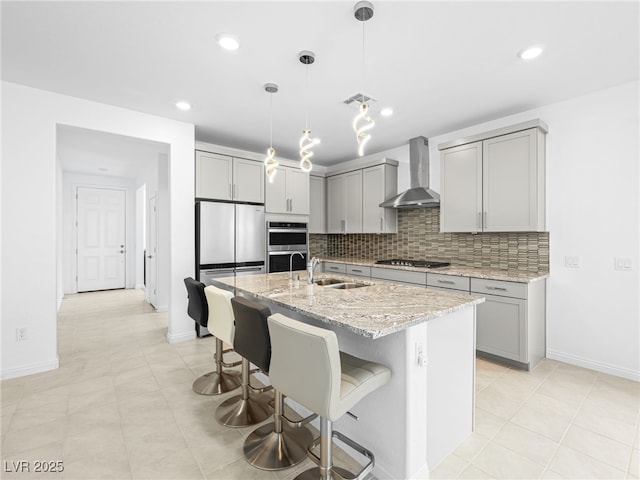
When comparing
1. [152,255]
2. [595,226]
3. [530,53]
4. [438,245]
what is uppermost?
[530,53]

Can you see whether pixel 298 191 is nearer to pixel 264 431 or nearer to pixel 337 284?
pixel 337 284

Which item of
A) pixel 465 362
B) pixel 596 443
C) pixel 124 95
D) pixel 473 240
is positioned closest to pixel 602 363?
pixel 596 443

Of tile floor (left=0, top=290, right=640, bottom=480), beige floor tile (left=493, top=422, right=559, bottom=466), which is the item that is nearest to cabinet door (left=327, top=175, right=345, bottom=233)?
tile floor (left=0, top=290, right=640, bottom=480)

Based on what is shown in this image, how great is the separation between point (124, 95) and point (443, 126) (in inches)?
142

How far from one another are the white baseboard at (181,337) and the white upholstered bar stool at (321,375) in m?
2.68

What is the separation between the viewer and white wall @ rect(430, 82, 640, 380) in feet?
9.22

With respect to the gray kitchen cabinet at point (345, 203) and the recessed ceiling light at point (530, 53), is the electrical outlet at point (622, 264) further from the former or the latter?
the gray kitchen cabinet at point (345, 203)

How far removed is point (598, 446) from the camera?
190cm

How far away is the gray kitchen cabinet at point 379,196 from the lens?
4.77 metres

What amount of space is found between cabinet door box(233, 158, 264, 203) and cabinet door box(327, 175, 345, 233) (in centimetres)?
149

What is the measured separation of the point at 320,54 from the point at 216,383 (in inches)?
109

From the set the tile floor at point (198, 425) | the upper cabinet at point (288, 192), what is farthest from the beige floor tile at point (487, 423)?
the upper cabinet at point (288, 192)

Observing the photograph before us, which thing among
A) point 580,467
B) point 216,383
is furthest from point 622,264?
point 216,383

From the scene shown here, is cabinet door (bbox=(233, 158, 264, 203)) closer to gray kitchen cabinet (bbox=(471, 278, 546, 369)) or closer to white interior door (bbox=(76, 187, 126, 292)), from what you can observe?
gray kitchen cabinet (bbox=(471, 278, 546, 369))
